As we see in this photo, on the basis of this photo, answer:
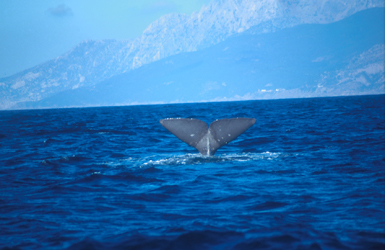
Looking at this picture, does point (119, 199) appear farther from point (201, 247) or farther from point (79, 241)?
point (201, 247)

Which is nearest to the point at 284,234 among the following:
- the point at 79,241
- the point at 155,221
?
the point at 155,221

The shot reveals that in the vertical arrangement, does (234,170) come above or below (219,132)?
below

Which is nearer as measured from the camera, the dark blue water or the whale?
the dark blue water

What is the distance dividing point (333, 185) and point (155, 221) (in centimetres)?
388

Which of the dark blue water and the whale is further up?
the whale

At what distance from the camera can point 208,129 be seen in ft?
38.0

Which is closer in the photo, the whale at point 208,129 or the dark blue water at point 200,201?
the dark blue water at point 200,201

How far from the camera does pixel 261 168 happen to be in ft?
34.3

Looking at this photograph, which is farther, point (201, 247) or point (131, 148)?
point (131, 148)

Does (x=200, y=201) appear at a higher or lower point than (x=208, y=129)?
lower

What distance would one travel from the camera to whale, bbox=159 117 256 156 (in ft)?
36.5

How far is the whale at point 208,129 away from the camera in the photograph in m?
11.1

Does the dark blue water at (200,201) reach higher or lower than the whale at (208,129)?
lower

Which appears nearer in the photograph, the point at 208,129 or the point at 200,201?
the point at 200,201
